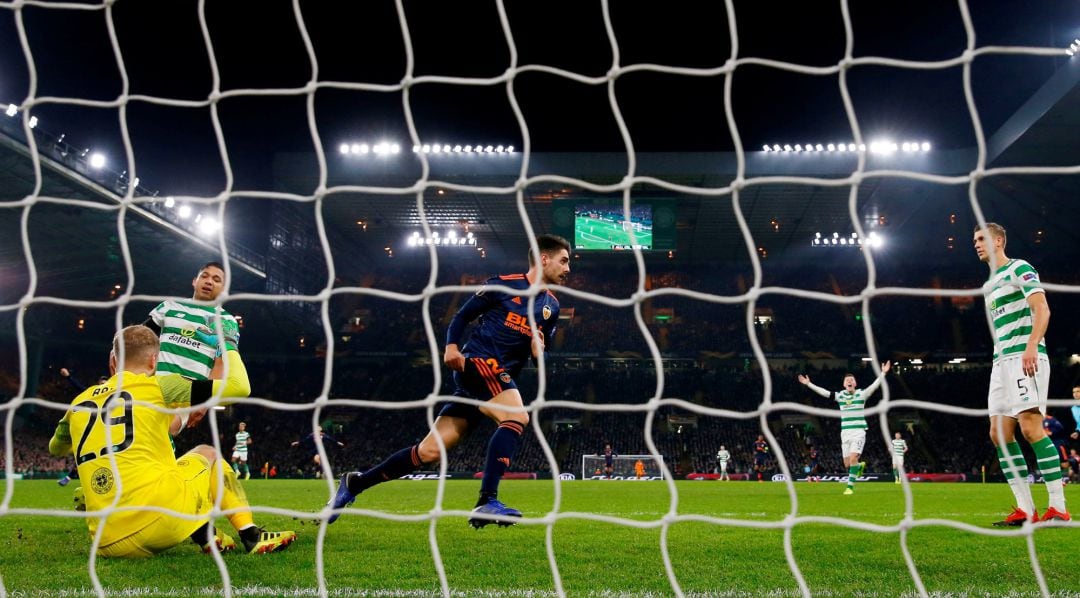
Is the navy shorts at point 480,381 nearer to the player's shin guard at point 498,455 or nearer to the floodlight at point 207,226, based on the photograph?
the player's shin guard at point 498,455

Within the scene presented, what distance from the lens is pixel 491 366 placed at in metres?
4.67

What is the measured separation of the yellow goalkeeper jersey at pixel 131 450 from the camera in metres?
3.62

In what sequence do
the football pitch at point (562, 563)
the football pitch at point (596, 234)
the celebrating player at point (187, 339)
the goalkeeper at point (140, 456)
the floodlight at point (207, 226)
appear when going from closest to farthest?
the football pitch at point (562, 563)
the goalkeeper at point (140, 456)
the celebrating player at point (187, 339)
the floodlight at point (207, 226)
the football pitch at point (596, 234)

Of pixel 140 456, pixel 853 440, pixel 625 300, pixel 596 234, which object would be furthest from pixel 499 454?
pixel 596 234

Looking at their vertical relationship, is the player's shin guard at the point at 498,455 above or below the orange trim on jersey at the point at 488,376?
below

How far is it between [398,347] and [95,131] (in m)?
15.2

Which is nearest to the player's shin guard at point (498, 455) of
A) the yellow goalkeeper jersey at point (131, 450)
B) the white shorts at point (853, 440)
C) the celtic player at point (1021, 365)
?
the yellow goalkeeper jersey at point (131, 450)

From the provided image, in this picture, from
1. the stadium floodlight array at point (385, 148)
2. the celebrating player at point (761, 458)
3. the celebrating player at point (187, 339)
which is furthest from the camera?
the celebrating player at point (761, 458)

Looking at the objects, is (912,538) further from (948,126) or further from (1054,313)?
(1054,313)

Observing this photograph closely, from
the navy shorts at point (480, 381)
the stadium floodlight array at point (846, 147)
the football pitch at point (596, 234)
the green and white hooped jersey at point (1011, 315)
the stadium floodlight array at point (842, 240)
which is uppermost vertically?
the stadium floodlight array at point (846, 147)

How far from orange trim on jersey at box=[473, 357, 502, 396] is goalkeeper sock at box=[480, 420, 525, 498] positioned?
0.71 feet

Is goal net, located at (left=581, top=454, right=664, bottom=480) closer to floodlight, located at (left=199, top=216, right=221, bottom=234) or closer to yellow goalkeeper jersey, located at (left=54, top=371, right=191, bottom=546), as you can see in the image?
floodlight, located at (left=199, top=216, right=221, bottom=234)

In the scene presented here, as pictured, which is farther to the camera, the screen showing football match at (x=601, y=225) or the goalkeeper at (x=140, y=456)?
the screen showing football match at (x=601, y=225)

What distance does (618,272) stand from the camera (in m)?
35.7
